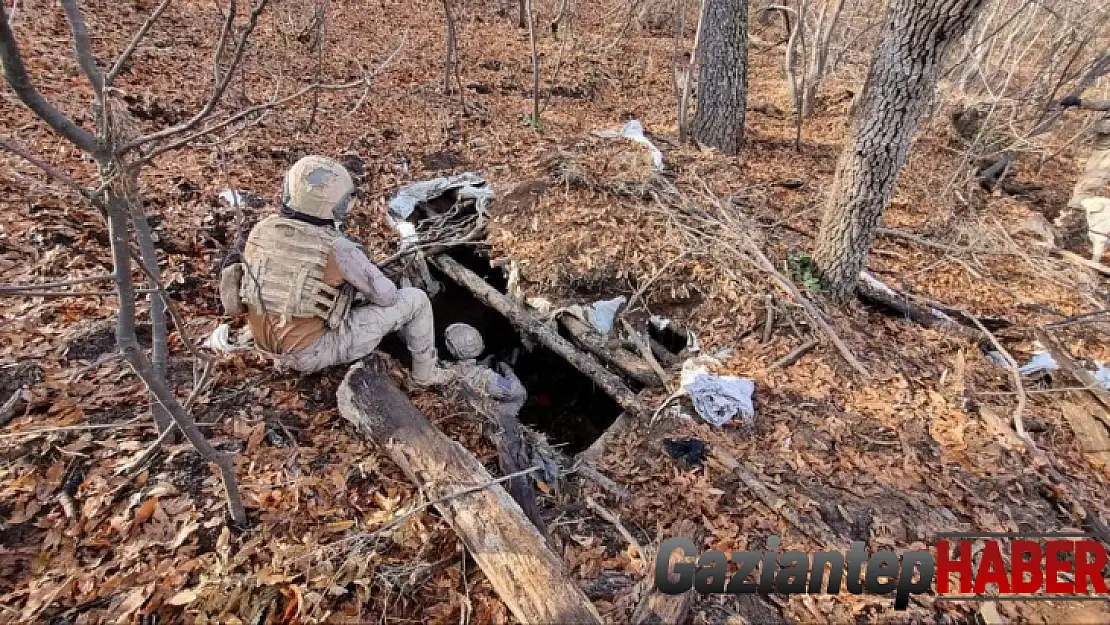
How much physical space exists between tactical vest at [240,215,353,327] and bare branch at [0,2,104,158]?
1.08 meters

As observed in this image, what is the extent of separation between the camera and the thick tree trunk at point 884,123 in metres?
3.27

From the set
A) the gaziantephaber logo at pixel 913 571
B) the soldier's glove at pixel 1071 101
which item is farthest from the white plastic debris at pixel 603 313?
the soldier's glove at pixel 1071 101

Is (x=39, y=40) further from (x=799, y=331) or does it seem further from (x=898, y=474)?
(x=898, y=474)

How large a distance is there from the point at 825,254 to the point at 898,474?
6.23ft

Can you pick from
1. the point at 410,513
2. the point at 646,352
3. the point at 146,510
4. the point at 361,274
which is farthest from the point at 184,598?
the point at 646,352

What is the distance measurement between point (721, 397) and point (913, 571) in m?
1.32

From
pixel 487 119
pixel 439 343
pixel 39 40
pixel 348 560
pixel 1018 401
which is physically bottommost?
pixel 439 343

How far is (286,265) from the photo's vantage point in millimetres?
2734

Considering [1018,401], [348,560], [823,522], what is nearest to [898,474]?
[823,522]

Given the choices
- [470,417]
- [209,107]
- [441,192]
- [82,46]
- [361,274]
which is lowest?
[470,417]

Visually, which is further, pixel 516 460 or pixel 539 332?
pixel 539 332

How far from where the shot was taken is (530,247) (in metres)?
4.74

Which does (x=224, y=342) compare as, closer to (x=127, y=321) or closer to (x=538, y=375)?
(x=127, y=321)

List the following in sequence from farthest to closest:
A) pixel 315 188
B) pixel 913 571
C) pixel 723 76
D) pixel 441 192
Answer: pixel 723 76 → pixel 441 192 → pixel 315 188 → pixel 913 571
